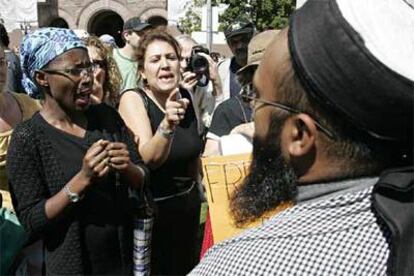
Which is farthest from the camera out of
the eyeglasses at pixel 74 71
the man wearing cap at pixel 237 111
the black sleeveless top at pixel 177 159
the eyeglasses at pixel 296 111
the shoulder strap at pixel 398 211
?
the black sleeveless top at pixel 177 159

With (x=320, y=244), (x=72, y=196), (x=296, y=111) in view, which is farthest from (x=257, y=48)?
(x=320, y=244)

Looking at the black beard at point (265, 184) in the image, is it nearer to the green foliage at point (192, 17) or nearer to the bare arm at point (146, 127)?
the bare arm at point (146, 127)

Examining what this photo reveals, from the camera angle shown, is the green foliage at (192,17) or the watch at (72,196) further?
the green foliage at (192,17)

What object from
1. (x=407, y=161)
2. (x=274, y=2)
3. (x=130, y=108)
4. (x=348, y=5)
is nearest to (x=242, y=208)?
(x=407, y=161)

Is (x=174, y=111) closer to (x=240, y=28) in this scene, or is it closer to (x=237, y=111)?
(x=237, y=111)

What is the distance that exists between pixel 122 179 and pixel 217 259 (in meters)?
1.45

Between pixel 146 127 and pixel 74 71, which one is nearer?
pixel 74 71

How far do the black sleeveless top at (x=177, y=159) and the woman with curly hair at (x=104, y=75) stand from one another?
46cm

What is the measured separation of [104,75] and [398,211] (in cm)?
273

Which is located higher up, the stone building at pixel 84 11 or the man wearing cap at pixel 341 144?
the stone building at pixel 84 11

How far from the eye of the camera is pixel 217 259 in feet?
3.32

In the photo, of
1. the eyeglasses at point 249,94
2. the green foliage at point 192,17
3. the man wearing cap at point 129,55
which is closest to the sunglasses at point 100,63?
the man wearing cap at point 129,55

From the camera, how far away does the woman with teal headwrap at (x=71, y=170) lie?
7.39ft

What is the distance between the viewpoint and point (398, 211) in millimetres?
878
